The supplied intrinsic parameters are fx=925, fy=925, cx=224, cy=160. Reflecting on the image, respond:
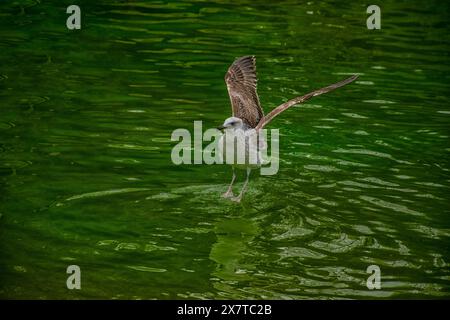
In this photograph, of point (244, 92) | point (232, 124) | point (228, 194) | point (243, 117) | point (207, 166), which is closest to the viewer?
point (232, 124)

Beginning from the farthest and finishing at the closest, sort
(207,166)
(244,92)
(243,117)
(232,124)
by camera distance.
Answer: (207,166)
(244,92)
(243,117)
(232,124)

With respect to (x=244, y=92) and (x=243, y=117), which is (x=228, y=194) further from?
(x=244, y=92)

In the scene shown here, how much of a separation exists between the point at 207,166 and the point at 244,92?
1.56 m

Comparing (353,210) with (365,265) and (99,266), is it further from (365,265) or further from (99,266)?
(99,266)

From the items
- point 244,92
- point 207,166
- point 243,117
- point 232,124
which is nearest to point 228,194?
point 243,117

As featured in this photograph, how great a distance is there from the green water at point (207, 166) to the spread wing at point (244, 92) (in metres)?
1.10

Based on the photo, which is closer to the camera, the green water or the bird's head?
the green water

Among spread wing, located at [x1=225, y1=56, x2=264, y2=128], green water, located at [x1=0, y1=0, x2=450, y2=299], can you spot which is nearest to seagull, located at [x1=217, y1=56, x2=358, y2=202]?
spread wing, located at [x1=225, y1=56, x2=264, y2=128]

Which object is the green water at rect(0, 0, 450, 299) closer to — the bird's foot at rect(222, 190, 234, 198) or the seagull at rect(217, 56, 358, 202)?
the bird's foot at rect(222, 190, 234, 198)

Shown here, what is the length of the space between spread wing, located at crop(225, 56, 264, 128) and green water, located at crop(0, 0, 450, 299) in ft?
3.61

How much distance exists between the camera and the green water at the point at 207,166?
1009 cm

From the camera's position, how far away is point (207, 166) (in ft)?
44.6

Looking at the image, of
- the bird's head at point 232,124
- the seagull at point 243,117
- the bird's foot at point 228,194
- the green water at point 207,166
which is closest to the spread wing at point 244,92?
the seagull at point 243,117

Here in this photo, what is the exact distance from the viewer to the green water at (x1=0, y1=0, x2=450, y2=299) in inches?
397
